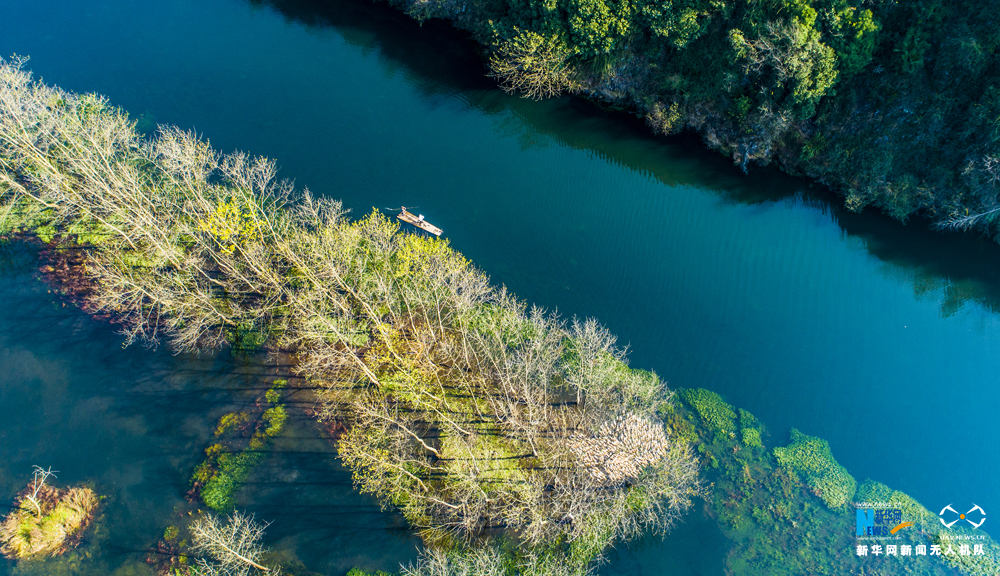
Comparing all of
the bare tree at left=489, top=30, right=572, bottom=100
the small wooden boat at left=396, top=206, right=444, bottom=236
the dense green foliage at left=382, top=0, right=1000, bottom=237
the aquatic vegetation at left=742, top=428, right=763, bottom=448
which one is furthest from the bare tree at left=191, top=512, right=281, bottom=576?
the dense green foliage at left=382, top=0, right=1000, bottom=237

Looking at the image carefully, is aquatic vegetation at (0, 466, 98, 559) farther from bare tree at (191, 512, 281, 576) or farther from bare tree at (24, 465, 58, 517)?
bare tree at (191, 512, 281, 576)

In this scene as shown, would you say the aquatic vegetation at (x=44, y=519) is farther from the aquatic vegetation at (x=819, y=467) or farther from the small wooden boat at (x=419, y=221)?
the aquatic vegetation at (x=819, y=467)

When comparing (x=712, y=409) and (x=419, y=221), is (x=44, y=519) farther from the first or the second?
(x=712, y=409)

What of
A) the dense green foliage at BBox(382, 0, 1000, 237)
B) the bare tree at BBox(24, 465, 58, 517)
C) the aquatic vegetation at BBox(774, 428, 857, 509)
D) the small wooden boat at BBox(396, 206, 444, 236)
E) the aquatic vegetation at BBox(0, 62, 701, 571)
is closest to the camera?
the bare tree at BBox(24, 465, 58, 517)

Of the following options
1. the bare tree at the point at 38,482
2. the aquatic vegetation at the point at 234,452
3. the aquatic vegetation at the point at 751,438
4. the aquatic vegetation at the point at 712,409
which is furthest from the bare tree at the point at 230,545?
the aquatic vegetation at the point at 751,438

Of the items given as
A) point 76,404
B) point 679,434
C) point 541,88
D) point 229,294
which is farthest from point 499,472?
point 541,88
